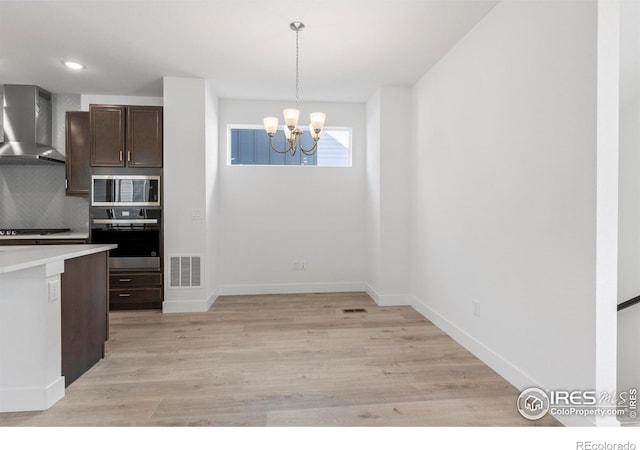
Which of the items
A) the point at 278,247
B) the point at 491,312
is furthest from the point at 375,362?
the point at 278,247

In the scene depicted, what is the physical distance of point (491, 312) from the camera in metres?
2.55

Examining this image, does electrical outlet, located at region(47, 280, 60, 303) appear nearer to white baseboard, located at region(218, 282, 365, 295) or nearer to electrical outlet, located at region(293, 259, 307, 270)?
white baseboard, located at region(218, 282, 365, 295)

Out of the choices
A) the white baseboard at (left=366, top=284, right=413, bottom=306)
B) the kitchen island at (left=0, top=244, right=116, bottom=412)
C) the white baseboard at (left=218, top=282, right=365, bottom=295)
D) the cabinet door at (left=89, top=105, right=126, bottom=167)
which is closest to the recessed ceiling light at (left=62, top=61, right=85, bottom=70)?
the cabinet door at (left=89, top=105, right=126, bottom=167)

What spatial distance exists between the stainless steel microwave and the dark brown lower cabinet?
127 centimetres

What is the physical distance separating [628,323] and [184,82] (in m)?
4.88

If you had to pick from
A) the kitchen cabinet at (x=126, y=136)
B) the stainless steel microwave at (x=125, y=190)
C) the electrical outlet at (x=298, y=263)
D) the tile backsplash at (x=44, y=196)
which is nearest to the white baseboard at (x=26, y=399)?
the stainless steel microwave at (x=125, y=190)

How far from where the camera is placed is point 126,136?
3.96 m

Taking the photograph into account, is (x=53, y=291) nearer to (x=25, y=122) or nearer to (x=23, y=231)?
(x=23, y=231)

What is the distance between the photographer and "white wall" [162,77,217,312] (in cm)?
389

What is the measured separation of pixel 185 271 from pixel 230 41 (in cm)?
271

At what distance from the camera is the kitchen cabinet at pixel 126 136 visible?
12.9ft

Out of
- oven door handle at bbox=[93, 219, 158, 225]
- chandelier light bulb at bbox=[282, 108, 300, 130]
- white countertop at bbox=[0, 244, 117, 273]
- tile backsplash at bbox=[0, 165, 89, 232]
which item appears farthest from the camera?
tile backsplash at bbox=[0, 165, 89, 232]

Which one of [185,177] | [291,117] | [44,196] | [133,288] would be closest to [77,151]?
[44,196]
